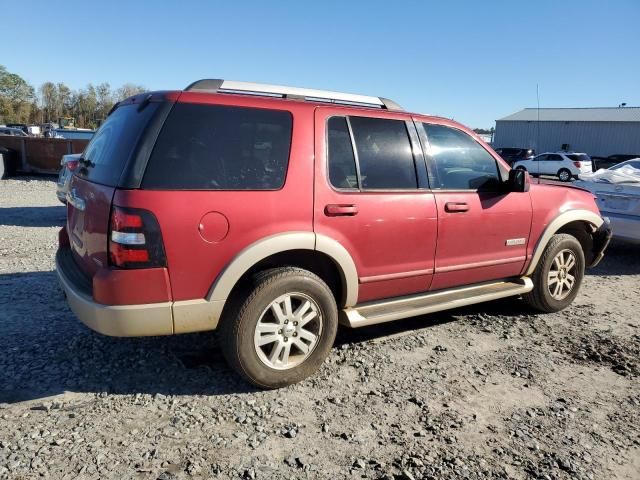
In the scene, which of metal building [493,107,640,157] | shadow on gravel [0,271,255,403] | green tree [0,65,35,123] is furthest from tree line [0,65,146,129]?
shadow on gravel [0,271,255,403]

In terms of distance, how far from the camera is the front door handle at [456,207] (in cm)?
400

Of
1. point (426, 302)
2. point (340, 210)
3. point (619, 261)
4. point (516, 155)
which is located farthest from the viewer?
point (516, 155)

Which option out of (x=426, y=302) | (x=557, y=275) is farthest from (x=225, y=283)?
(x=557, y=275)

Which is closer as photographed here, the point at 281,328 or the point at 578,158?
the point at 281,328

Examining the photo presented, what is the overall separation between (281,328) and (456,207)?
1750mm

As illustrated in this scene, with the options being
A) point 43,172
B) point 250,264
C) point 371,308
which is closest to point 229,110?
point 250,264

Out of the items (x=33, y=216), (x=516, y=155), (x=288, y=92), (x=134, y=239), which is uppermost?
(x=516, y=155)

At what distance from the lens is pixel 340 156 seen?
11.7 feet

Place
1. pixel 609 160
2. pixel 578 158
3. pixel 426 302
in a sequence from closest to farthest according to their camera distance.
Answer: pixel 426 302 → pixel 578 158 → pixel 609 160

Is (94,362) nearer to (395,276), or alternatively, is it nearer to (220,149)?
(220,149)

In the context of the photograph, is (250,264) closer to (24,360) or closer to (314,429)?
(314,429)

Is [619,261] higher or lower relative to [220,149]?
lower

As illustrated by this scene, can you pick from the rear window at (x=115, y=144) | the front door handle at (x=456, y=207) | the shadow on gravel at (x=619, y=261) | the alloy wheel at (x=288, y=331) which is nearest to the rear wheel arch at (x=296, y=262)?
the alloy wheel at (x=288, y=331)

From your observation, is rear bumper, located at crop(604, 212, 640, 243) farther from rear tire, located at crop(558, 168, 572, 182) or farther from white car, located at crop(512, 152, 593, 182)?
rear tire, located at crop(558, 168, 572, 182)
